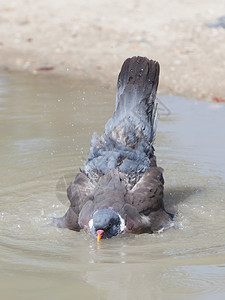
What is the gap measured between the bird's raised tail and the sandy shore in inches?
128

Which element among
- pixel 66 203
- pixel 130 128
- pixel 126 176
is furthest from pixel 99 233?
pixel 130 128

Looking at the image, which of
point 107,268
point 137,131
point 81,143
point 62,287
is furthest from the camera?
point 81,143

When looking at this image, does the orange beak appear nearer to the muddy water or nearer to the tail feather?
the muddy water

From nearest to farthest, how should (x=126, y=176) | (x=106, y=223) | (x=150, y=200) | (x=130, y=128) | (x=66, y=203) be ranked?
1. (x=106, y=223)
2. (x=150, y=200)
3. (x=126, y=176)
4. (x=130, y=128)
5. (x=66, y=203)

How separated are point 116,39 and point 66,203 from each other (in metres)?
6.31

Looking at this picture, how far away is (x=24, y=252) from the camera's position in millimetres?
5238

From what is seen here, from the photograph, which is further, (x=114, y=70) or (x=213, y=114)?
(x=114, y=70)

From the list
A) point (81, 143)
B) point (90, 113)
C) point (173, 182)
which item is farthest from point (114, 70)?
point (173, 182)

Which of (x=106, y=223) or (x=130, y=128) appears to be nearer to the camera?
(x=106, y=223)

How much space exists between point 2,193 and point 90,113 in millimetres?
2722

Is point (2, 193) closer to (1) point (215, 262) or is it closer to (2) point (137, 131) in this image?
(2) point (137, 131)

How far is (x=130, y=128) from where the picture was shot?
6.39m

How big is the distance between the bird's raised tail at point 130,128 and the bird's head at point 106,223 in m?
0.70

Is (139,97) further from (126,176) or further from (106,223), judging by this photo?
(106,223)
